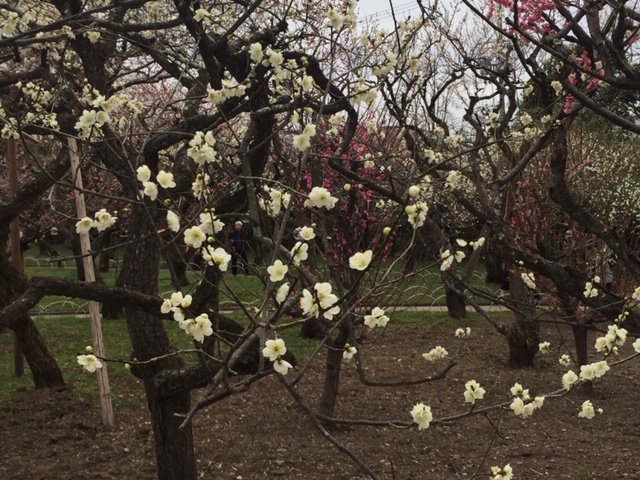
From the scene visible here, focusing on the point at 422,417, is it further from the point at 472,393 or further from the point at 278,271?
the point at 278,271

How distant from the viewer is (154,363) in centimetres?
385

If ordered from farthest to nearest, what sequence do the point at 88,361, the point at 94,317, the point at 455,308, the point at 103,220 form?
the point at 455,308 → the point at 94,317 → the point at 103,220 → the point at 88,361

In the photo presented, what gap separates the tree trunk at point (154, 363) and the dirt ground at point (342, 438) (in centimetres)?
75

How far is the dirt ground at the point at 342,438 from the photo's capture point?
471 cm

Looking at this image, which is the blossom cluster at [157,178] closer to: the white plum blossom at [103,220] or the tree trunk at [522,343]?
the white plum blossom at [103,220]

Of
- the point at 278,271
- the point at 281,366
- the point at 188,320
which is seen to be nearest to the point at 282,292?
the point at 278,271

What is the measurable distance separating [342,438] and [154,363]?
2.19 metres

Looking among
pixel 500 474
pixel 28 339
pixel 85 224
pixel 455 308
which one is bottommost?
pixel 455 308

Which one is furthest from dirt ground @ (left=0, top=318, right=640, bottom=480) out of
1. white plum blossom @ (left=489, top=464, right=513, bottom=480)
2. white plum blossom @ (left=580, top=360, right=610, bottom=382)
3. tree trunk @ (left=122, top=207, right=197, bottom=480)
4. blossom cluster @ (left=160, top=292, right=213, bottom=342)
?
blossom cluster @ (left=160, top=292, right=213, bottom=342)

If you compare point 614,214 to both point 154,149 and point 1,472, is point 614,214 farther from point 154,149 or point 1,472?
point 1,472

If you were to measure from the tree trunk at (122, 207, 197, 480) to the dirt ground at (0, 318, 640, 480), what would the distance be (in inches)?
29.4

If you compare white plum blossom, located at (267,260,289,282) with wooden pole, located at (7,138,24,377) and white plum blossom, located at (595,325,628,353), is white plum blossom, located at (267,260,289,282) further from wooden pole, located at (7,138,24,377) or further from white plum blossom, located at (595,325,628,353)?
wooden pole, located at (7,138,24,377)

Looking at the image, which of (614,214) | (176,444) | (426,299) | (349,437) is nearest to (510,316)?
(426,299)

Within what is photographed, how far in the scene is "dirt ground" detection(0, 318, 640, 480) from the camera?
15.5ft
